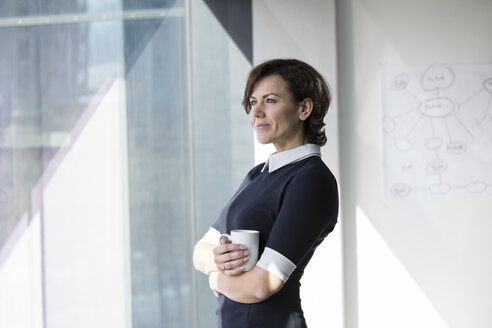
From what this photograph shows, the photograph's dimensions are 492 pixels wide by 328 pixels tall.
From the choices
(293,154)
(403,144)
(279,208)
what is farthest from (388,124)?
(279,208)

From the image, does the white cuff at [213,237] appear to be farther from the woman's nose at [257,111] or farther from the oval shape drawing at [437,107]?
the oval shape drawing at [437,107]

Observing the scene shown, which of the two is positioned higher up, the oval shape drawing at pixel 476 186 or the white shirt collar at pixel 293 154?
the oval shape drawing at pixel 476 186

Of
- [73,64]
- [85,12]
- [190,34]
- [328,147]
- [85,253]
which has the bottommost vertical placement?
[85,253]

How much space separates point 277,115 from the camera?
5.57 feet

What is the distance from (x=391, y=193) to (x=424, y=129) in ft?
1.21

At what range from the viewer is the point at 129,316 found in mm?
2568

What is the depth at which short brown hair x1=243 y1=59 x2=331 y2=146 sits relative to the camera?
171 centimetres

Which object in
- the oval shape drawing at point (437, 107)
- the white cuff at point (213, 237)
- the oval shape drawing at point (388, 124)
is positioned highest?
the oval shape drawing at point (437, 107)

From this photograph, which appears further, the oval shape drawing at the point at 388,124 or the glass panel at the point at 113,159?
the oval shape drawing at the point at 388,124

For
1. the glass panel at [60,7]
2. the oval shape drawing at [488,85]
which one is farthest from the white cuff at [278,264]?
the oval shape drawing at [488,85]

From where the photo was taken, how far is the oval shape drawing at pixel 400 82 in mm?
3098

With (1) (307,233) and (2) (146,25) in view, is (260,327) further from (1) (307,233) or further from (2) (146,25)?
(2) (146,25)

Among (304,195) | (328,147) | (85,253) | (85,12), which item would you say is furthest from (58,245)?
(328,147)

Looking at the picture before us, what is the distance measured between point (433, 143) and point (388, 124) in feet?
0.81
